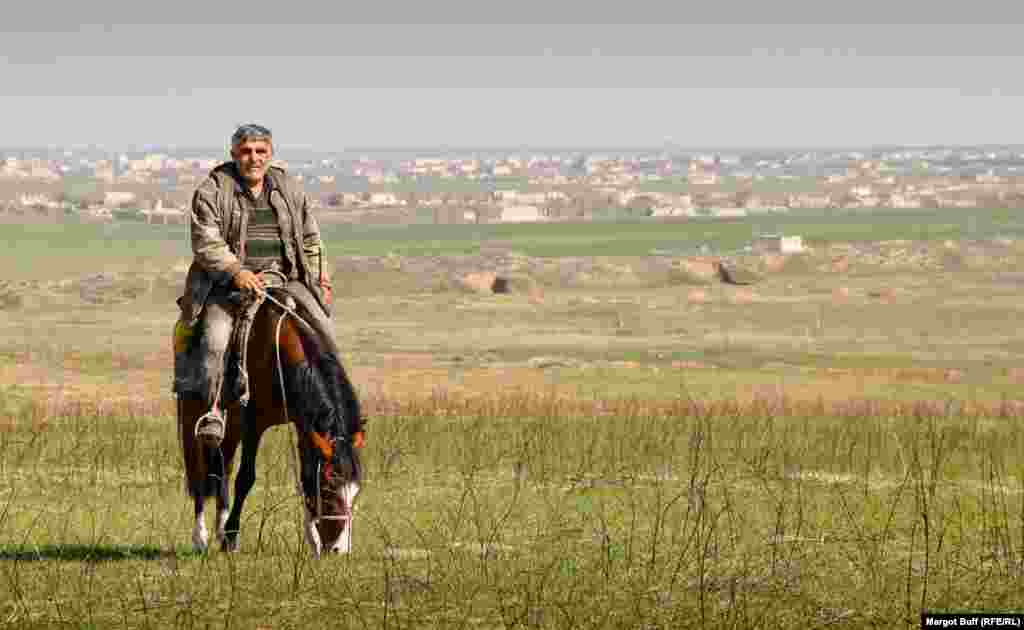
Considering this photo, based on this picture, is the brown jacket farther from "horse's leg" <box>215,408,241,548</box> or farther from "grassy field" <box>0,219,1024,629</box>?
"grassy field" <box>0,219,1024,629</box>

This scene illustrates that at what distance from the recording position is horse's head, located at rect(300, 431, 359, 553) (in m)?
→ 9.00

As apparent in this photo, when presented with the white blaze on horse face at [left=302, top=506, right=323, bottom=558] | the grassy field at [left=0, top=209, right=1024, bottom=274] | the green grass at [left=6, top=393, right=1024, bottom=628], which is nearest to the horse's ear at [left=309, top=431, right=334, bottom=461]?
the white blaze on horse face at [left=302, top=506, right=323, bottom=558]

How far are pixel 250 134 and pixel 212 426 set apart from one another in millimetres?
1550

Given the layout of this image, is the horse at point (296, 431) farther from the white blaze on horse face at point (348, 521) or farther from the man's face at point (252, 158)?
the man's face at point (252, 158)

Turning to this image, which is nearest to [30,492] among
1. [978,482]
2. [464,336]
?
[978,482]

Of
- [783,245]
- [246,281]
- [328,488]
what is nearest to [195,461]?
[246,281]

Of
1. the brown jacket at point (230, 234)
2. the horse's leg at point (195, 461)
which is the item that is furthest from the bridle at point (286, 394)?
the horse's leg at point (195, 461)

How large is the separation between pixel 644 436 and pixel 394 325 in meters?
46.0

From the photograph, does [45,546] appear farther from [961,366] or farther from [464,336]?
[464,336]

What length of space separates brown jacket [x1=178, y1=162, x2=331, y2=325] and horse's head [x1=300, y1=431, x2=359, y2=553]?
3.78ft

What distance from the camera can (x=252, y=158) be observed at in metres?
9.91

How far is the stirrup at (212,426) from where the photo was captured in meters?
9.81

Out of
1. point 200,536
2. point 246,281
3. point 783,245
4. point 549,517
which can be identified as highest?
point 246,281

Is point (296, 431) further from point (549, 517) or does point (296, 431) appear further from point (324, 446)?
point (549, 517)
